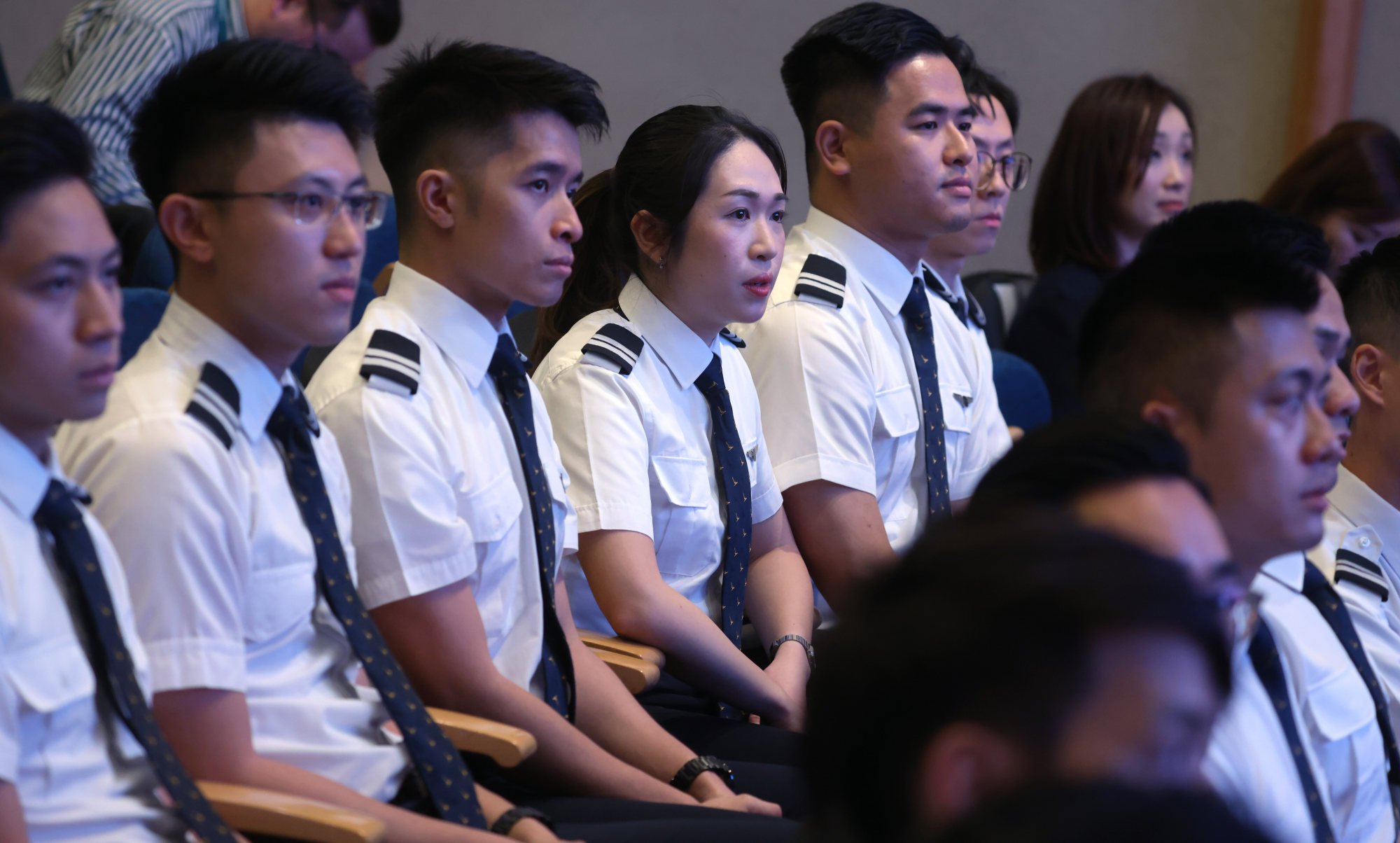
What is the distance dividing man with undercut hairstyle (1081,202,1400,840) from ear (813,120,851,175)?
965mm

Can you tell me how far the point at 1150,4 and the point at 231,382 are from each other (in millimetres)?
4300

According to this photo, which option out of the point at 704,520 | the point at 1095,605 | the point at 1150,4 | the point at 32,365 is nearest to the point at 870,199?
the point at 704,520

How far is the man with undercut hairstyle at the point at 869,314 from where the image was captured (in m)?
2.47

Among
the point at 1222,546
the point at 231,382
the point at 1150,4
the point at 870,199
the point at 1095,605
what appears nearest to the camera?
the point at 1095,605

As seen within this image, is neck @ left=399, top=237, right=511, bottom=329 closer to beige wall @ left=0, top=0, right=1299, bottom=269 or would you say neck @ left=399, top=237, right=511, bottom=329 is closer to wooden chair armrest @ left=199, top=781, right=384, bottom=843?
wooden chair armrest @ left=199, top=781, right=384, bottom=843

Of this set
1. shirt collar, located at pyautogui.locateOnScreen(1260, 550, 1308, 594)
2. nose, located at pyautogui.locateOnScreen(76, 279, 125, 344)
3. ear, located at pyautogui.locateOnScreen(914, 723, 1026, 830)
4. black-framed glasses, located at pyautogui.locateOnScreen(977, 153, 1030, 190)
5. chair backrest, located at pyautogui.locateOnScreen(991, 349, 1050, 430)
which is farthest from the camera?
chair backrest, located at pyautogui.locateOnScreen(991, 349, 1050, 430)

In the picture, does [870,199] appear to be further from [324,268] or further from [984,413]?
[324,268]

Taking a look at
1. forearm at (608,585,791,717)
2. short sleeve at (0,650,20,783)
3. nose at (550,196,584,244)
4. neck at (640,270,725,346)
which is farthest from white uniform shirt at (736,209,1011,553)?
short sleeve at (0,650,20,783)

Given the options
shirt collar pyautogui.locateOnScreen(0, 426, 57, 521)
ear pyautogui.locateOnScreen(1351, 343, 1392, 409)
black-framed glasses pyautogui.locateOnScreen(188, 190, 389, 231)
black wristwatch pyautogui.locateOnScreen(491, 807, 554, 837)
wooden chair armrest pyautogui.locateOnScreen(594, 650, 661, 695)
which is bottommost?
black wristwatch pyautogui.locateOnScreen(491, 807, 554, 837)

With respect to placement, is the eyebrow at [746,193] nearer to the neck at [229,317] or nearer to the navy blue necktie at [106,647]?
the neck at [229,317]

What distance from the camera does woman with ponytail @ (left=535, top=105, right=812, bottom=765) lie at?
210 cm

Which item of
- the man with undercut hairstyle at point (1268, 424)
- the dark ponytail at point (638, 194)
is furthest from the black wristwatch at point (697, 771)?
the dark ponytail at point (638, 194)

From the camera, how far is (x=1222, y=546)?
1160 mm

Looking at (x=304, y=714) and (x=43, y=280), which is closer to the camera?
(x=43, y=280)
